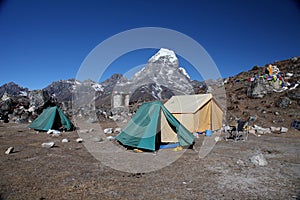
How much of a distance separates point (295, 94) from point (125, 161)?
1963 cm

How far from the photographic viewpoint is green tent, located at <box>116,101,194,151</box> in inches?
316

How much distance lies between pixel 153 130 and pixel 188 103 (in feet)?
22.4

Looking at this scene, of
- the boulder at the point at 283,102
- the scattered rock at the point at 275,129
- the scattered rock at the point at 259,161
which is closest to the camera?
the scattered rock at the point at 259,161

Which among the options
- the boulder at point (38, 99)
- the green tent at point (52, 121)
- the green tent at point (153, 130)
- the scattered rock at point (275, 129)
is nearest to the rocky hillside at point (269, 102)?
the scattered rock at point (275, 129)

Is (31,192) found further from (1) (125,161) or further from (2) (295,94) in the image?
(2) (295,94)

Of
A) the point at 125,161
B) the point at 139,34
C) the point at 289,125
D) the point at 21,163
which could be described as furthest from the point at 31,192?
the point at 289,125

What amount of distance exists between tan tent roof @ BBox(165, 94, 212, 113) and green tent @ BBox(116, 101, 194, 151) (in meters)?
4.52

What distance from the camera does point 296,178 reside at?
192 inches

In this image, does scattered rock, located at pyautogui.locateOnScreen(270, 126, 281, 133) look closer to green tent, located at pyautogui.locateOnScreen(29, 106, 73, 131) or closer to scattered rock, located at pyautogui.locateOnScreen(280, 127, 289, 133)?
scattered rock, located at pyautogui.locateOnScreen(280, 127, 289, 133)

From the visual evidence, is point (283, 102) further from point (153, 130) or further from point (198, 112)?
point (153, 130)

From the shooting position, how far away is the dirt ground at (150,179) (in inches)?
156

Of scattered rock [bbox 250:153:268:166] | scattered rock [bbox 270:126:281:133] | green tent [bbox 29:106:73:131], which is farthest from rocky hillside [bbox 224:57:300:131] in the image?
green tent [bbox 29:106:73:131]

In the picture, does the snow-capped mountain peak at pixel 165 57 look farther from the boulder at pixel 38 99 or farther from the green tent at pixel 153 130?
the green tent at pixel 153 130

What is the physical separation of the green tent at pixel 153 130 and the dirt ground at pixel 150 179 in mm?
1721
